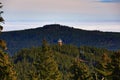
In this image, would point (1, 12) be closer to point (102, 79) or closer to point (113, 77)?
point (113, 77)

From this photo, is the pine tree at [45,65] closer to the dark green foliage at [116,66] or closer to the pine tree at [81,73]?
the pine tree at [81,73]

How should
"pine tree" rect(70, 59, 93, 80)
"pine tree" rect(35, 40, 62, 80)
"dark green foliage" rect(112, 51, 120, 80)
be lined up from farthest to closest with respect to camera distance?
1. "pine tree" rect(35, 40, 62, 80)
2. "pine tree" rect(70, 59, 93, 80)
3. "dark green foliage" rect(112, 51, 120, 80)

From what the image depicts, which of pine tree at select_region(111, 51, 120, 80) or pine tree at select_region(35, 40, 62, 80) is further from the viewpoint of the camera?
pine tree at select_region(35, 40, 62, 80)

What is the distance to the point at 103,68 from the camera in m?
58.0

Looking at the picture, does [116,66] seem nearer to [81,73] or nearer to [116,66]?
[116,66]

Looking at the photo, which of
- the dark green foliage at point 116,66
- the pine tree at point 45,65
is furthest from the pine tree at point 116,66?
the pine tree at point 45,65

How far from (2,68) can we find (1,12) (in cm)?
447

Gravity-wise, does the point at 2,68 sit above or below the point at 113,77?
above

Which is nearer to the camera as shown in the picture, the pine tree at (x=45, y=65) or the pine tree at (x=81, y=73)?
the pine tree at (x=81, y=73)

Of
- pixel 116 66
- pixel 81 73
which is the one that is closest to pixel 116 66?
pixel 116 66

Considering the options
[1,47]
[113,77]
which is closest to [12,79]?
[113,77]

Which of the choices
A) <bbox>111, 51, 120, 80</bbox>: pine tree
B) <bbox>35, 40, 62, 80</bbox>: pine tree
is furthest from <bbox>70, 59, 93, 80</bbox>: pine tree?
<bbox>111, 51, 120, 80</bbox>: pine tree

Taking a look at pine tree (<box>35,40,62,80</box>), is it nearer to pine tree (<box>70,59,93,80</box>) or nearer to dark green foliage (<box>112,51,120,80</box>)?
pine tree (<box>70,59,93,80</box>)

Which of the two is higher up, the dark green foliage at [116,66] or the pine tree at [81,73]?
the dark green foliage at [116,66]
